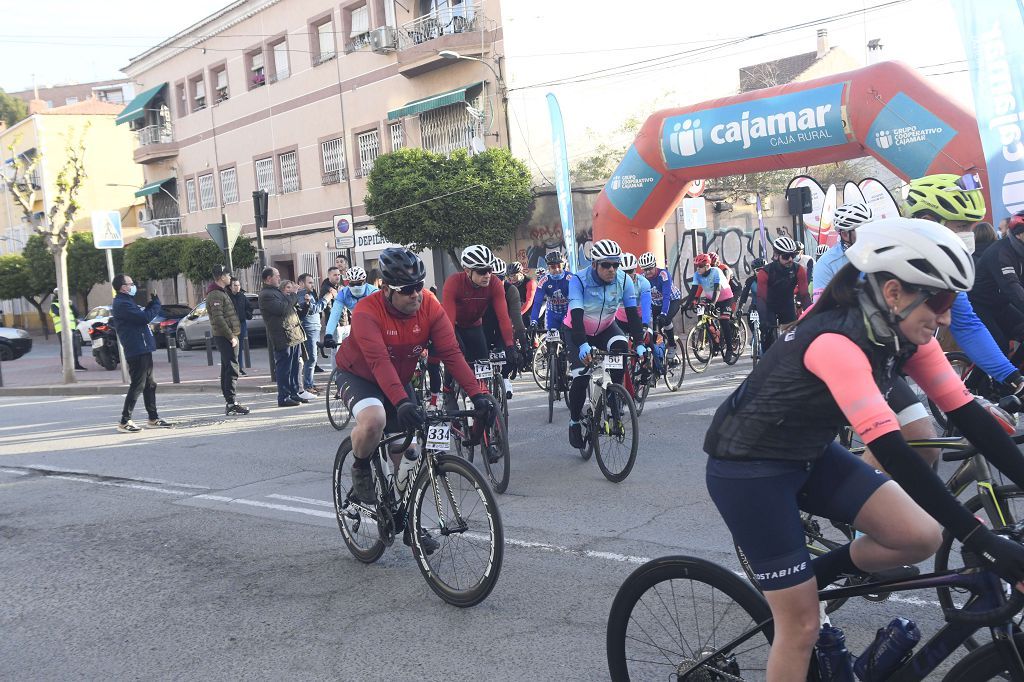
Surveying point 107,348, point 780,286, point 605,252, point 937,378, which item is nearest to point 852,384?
A: point 937,378

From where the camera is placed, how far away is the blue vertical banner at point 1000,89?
453 inches

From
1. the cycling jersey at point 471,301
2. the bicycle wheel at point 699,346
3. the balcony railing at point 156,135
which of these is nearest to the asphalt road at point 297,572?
the cycling jersey at point 471,301

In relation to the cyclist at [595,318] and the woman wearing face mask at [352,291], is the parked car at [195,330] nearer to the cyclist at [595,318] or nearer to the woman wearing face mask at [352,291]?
the woman wearing face mask at [352,291]

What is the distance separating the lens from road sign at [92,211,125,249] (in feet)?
59.9

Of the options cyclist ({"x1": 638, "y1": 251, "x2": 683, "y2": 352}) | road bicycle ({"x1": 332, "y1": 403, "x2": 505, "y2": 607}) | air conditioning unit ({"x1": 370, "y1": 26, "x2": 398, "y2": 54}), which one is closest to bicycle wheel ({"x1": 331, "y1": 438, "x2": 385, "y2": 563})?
road bicycle ({"x1": 332, "y1": 403, "x2": 505, "y2": 607})

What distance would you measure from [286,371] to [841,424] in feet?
40.6

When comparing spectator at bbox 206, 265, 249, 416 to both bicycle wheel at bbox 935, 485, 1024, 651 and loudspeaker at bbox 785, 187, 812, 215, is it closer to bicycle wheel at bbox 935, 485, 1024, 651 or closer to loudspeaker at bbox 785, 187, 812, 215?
loudspeaker at bbox 785, 187, 812, 215

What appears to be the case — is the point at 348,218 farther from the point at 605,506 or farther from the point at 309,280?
the point at 605,506

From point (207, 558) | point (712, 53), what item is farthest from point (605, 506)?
point (712, 53)

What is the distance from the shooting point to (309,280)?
18.5 meters

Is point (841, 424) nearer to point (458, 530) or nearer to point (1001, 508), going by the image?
point (1001, 508)

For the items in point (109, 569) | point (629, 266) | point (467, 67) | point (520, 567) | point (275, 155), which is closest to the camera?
point (520, 567)

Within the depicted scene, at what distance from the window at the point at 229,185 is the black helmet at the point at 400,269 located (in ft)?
115

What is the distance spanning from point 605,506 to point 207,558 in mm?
2760
